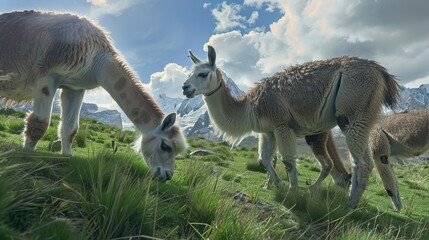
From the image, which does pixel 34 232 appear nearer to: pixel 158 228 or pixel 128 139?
pixel 158 228

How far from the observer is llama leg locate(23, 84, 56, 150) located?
19.0ft

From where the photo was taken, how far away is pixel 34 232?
268cm

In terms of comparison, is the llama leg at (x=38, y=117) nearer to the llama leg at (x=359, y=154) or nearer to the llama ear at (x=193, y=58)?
the llama ear at (x=193, y=58)

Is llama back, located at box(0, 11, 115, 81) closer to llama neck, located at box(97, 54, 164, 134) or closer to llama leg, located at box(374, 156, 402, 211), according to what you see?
llama neck, located at box(97, 54, 164, 134)

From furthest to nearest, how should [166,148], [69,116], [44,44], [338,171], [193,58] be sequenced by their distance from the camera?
1. [193,58]
2. [338,171]
3. [69,116]
4. [44,44]
5. [166,148]

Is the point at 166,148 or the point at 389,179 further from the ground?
the point at 166,148

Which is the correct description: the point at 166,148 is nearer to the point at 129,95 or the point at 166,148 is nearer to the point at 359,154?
the point at 129,95

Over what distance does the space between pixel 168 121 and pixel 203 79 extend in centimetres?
248

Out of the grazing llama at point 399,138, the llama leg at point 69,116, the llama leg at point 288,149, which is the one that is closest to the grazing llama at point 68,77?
the llama leg at point 69,116

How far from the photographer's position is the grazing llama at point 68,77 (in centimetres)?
594

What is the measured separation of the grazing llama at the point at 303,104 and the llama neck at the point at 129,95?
1.59 meters

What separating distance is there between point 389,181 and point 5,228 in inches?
312

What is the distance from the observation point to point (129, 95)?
259 inches

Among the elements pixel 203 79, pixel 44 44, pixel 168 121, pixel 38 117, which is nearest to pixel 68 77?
pixel 44 44
